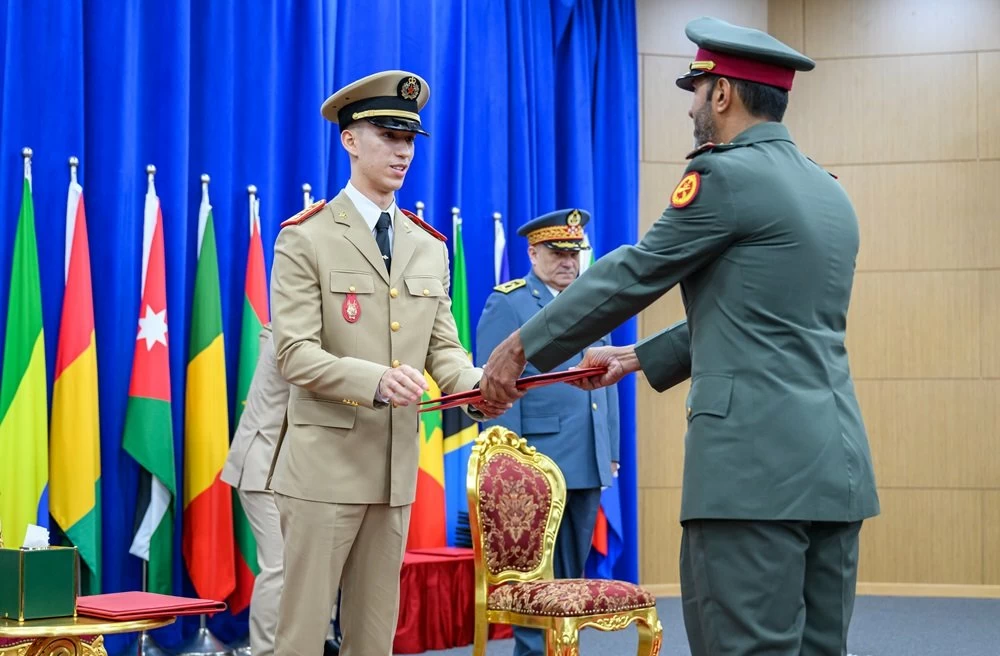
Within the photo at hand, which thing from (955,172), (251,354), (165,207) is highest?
(955,172)

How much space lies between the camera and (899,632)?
18.6ft

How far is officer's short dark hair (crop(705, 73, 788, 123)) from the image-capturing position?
7.25 feet

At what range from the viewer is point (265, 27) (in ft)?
17.2

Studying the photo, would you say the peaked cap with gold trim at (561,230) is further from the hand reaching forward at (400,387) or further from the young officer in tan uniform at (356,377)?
the hand reaching forward at (400,387)

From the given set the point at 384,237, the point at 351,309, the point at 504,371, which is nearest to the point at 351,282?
the point at 351,309

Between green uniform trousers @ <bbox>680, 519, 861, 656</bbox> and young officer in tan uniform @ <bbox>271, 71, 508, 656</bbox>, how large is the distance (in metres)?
0.72

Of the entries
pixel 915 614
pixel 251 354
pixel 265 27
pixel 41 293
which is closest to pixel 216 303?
pixel 251 354

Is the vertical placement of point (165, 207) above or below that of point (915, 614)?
above

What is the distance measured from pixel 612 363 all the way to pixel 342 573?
2.61ft

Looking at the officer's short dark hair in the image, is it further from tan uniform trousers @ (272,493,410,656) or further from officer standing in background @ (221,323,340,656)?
officer standing in background @ (221,323,340,656)

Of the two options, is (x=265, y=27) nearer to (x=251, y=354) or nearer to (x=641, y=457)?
(x=251, y=354)

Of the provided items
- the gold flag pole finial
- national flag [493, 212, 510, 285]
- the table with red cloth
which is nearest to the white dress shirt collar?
the gold flag pole finial

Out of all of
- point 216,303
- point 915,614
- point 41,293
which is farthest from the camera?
point 915,614

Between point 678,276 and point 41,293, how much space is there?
3119mm
